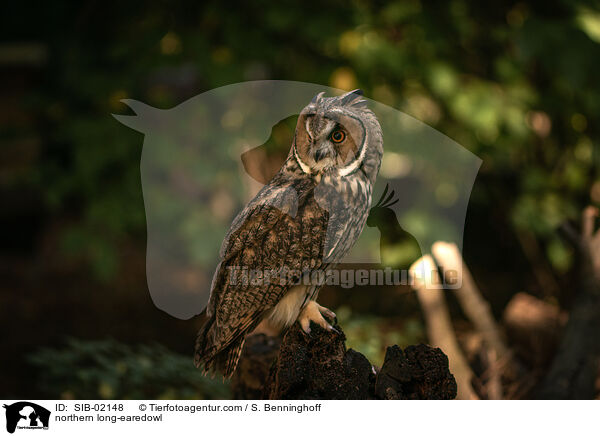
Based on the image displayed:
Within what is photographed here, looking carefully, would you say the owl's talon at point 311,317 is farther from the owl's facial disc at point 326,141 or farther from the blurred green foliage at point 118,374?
the blurred green foliage at point 118,374

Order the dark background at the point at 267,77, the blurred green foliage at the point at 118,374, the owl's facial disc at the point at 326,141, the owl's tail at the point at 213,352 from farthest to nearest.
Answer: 1. the dark background at the point at 267,77
2. the blurred green foliage at the point at 118,374
3. the owl's tail at the point at 213,352
4. the owl's facial disc at the point at 326,141

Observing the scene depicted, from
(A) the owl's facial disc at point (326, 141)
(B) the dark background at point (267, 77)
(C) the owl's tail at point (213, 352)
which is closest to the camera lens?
(A) the owl's facial disc at point (326, 141)

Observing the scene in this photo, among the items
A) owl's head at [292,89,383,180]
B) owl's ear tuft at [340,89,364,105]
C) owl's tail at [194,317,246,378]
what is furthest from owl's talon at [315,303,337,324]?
owl's ear tuft at [340,89,364,105]

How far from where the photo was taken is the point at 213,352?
0.89 m

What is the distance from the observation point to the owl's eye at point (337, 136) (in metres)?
0.77

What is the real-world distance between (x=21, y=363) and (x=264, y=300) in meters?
1.37

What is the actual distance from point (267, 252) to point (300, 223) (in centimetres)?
7

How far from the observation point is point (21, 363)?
1790mm

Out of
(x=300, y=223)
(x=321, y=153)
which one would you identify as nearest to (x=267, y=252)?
(x=300, y=223)

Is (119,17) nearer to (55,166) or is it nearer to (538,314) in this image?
(55,166)

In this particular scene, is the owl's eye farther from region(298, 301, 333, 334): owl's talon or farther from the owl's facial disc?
region(298, 301, 333, 334): owl's talon

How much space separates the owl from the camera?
79cm

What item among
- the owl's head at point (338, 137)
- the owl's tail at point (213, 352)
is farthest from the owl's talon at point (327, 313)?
the owl's head at point (338, 137)
